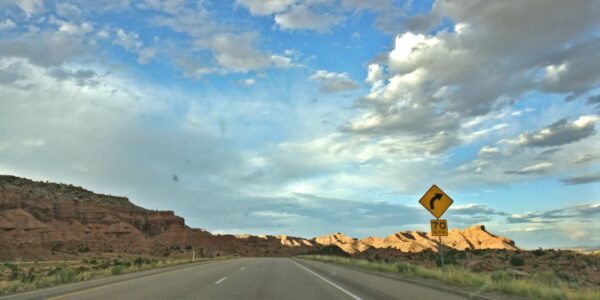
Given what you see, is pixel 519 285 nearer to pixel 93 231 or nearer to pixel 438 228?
pixel 438 228

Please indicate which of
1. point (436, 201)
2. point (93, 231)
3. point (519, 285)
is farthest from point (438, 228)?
point (93, 231)

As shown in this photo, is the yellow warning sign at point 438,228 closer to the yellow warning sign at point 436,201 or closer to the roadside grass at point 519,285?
the yellow warning sign at point 436,201

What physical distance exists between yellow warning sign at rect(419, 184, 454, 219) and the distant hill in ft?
146

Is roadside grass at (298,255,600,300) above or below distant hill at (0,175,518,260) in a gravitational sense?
below

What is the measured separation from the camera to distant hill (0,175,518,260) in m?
77.9

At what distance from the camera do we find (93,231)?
91062mm

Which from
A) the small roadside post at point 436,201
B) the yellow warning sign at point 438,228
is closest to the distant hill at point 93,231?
the small roadside post at point 436,201

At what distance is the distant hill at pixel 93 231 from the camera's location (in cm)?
7794

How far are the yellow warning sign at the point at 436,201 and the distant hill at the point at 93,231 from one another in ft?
146

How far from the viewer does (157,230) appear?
114625 mm

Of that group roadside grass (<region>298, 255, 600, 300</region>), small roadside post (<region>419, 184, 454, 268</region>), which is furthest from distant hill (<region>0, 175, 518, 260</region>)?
roadside grass (<region>298, 255, 600, 300</region>)

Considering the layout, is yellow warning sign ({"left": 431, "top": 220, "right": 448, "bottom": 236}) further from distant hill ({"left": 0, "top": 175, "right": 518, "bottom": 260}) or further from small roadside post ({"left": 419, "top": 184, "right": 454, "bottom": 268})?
distant hill ({"left": 0, "top": 175, "right": 518, "bottom": 260})

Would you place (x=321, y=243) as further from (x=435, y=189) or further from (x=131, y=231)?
(x=435, y=189)

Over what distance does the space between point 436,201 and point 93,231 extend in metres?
84.1
